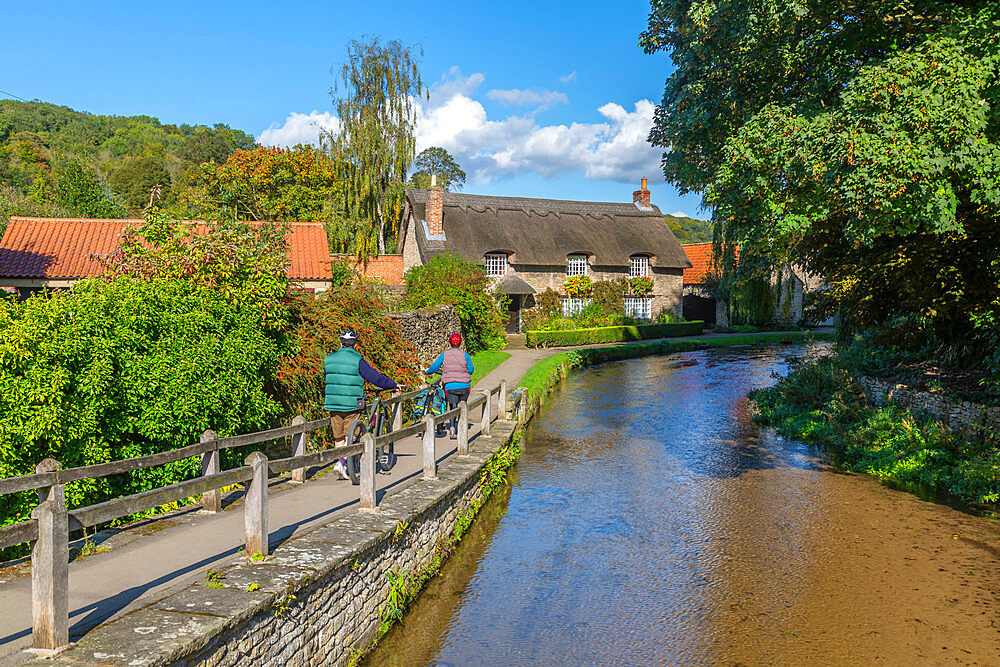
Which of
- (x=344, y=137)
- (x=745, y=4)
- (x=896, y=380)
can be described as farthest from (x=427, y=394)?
(x=344, y=137)

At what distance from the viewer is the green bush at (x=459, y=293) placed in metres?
27.9

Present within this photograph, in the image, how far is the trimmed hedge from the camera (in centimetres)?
3341

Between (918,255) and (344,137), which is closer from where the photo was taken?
(918,255)

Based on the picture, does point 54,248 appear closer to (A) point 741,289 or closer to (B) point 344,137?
(B) point 344,137

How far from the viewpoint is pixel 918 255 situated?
1108 cm

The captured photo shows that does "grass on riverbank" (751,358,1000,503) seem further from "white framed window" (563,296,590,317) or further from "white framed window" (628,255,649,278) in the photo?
"white framed window" (628,255,649,278)

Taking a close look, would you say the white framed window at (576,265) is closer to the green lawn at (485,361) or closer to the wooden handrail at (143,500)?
the green lawn at (485,361)

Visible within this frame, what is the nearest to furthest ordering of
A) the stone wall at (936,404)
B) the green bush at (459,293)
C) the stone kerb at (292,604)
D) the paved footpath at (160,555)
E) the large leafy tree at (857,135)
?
the stone kerb at (292,604)
the paved footpath at (160,555)
the large leafy tree at (857,135)
the stone wall at (936,404)
the green bush at (459,293)

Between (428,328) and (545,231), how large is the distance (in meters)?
20.5

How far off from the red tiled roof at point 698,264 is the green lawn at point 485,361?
70.9 ft

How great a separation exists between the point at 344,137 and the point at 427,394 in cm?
2964

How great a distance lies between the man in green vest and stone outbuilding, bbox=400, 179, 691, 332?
2756 centimetres

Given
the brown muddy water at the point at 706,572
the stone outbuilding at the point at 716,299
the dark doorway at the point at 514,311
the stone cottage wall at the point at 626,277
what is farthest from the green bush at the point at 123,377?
the stone outbuilding at the point at 716,299

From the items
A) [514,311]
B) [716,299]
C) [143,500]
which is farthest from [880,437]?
[716,299]
